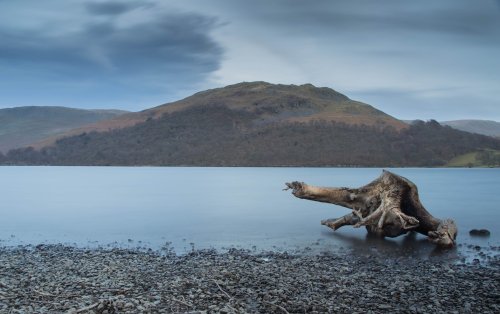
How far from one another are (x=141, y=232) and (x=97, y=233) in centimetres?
230

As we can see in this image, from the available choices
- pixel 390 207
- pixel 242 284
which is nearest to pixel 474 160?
pixel 390 207

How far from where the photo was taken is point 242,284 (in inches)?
523

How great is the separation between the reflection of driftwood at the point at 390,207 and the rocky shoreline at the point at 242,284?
4.00 meters

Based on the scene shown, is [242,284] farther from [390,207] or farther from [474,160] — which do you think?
[474,160]

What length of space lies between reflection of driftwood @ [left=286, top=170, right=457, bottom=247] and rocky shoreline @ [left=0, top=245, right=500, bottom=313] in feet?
13.1

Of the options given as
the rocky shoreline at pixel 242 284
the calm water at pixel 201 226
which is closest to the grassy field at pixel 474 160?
the calm water at pixel 201 226

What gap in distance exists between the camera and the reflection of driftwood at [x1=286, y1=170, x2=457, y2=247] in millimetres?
22672

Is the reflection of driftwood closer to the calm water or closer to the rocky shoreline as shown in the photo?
the calm water

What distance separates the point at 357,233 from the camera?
26359 millimetres

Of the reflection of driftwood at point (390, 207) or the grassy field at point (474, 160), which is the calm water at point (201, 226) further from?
the grassy field at point (474, 160)

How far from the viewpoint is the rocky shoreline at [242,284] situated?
11133 millimetres

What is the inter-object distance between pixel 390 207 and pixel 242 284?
11.5 meters

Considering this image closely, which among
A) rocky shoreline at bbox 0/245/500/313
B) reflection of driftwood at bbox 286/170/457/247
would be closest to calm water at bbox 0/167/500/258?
reflection of driftwood at bbox 286/170/457/247

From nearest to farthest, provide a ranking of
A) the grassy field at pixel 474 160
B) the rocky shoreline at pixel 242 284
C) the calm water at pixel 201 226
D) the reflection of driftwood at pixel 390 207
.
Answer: the rocky shoreline at pixel 242 284 < the reflection of driftwood at pixel 390 207 < the calm water at pixel 201 226 < the grassy field at pixel 474 160
